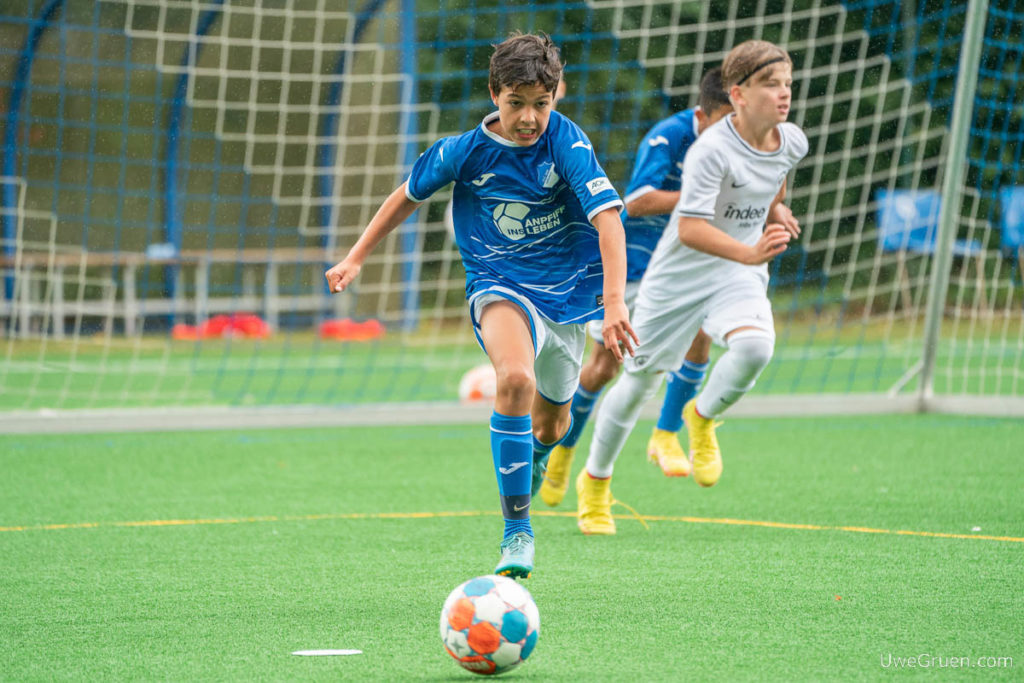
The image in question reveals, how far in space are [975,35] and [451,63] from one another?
809 centimetres

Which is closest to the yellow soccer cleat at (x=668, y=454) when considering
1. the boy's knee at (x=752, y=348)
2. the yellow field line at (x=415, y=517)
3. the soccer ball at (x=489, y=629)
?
the yellow field line at (x=415, y=517)

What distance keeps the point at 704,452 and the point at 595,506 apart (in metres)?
0.70

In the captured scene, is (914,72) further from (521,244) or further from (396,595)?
(396,595)

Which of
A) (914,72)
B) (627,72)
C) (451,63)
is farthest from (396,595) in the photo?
(451,63)

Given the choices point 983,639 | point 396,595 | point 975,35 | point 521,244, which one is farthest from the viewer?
point 975,35

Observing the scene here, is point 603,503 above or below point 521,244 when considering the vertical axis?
below

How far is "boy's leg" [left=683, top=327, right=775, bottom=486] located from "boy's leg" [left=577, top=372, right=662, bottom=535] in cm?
29

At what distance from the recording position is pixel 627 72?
13.3 m

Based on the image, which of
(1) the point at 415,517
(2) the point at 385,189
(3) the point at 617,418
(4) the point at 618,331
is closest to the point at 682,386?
(3) the point at 617,418

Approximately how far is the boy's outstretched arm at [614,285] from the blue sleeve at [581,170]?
0.12ft

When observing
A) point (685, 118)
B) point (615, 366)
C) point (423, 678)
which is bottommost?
point (423, 678)

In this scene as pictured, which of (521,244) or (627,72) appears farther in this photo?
(627,72)

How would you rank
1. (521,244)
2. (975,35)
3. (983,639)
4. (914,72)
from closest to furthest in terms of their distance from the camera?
1. (983,639)
2. (521,244)
3. (975,35)
4. (914,72)

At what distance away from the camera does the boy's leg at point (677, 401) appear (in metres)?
5.95
